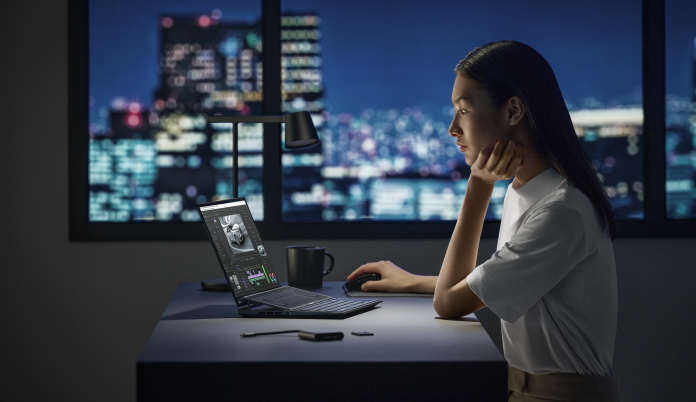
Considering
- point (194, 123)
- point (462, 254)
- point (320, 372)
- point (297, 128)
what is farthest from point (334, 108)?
point (320, 372)

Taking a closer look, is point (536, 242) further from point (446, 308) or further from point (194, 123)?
point (194, 123)

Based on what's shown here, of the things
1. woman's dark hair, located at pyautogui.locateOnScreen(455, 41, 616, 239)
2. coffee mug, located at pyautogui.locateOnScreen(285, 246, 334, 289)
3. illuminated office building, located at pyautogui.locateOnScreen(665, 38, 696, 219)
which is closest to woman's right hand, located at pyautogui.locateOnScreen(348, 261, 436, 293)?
coffee mug, located at pyautogui.locateOnScreen(285, 246, 334, 289)

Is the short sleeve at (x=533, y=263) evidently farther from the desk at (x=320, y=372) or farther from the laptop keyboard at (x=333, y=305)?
the laptop keyboard at (x=333, y=305)

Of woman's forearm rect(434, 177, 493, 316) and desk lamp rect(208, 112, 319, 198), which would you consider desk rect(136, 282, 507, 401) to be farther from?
desk lamp rect(208, 112, 319, 198)

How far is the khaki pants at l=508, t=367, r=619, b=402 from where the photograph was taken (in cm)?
150

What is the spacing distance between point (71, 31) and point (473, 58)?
1.81 metres

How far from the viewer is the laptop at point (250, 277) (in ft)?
5.66

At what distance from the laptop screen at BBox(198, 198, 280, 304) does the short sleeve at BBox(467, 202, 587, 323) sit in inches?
25.8

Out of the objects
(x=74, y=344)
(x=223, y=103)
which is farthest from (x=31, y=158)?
(x=223, y=103)

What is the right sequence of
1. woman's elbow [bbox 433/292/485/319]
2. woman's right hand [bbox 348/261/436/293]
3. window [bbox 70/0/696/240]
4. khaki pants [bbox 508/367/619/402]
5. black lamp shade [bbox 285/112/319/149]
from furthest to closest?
1. window [bbox 70/0/696/240]
2. black lamp shade [bbox 285/112/319/149]
3. woman's right hand [bbox 348/261/436/293]
4. woman's elbow [bbox 433/292/485/319]
5. khaki pants [bbox 508/367/619/402]

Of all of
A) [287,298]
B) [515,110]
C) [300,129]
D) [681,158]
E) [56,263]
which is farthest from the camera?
[681,158]

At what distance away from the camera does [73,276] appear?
2.86 metres

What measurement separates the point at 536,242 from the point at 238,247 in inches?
32.6

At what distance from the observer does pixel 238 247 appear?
6.51 feet
